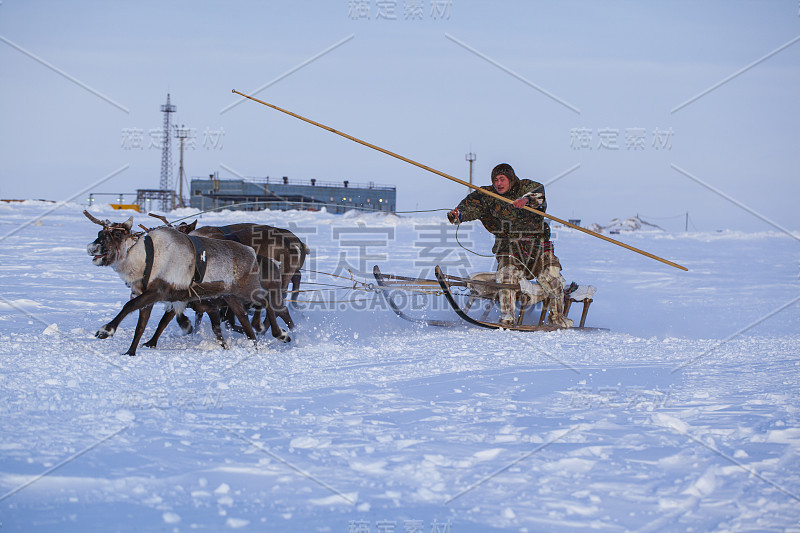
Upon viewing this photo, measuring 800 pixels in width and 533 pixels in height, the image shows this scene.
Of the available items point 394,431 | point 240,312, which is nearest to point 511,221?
point 240,312

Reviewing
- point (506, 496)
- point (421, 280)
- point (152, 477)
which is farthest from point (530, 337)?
point (152, 477)

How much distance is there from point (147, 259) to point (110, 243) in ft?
1.06

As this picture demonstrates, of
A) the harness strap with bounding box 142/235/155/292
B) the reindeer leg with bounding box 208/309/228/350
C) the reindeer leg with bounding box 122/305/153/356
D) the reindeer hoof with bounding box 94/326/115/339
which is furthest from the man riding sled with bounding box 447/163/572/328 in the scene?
the reindeer hoof with bounding box 94/326/115/339

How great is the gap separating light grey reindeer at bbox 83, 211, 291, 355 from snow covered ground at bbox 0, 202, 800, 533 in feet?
1.43

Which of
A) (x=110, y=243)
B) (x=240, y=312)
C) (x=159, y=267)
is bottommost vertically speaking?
(x=240, y=312)

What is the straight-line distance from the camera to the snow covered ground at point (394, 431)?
9.77ft

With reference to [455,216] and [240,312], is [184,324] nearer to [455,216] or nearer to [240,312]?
[240,312]

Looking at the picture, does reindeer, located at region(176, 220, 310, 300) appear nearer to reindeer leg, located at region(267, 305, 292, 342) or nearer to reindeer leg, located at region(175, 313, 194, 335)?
reindeer leg, located at region(267, 305, 292, 342)

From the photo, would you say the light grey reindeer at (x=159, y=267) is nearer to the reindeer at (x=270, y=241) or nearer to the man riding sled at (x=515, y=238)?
the reindeer at (x=270, y=241)

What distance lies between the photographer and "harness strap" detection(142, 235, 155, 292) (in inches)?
246

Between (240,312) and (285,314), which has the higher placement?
(240,312)

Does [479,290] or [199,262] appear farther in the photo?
[479,290]

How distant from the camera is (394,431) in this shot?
13.3 feet

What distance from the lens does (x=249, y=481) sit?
322 centimetres
